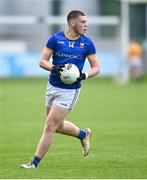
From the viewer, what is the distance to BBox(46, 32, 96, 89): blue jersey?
453 inches

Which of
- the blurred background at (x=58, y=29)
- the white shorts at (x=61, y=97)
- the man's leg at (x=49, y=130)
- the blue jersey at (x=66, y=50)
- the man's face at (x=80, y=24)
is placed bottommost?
the blurred background at (x=58, y=29)

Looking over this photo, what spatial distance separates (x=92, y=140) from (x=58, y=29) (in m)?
30.3

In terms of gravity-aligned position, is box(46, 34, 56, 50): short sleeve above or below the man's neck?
below

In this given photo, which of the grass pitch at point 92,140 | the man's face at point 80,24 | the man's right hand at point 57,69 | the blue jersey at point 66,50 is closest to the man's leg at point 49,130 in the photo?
the grass pitch at point 92,140

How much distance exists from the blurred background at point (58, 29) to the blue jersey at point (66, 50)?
29.8m

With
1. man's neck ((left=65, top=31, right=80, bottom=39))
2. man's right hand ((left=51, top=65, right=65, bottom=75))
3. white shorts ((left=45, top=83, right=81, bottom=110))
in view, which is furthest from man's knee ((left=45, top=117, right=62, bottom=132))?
man's neck ((left=65, top=31, right=80, bottom=39))

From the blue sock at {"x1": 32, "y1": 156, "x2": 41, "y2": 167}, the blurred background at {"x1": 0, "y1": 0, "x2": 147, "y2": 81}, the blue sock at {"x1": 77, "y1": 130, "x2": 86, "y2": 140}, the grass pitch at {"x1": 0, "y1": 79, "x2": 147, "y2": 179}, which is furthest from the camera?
the blurred background at {"x1": 0, "y1": 0, "x2": 147, "y2": 81}

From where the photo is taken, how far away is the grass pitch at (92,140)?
11.2m

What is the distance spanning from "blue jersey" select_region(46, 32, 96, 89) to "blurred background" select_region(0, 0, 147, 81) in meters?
29.8

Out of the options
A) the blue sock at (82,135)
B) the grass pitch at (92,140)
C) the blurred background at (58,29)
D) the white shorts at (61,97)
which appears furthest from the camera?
the blurred background at (58,29)

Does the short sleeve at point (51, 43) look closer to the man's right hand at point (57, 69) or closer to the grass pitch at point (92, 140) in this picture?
the man's right hand at point (57, 69)

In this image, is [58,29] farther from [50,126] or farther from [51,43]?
[50,126]

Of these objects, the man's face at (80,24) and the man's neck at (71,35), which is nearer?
the man's face at (80,24)

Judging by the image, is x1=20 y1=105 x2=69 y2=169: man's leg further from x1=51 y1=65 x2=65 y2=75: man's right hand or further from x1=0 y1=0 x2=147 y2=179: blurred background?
x1=51 y1=65 x2=65 y2=75: man's right hand
